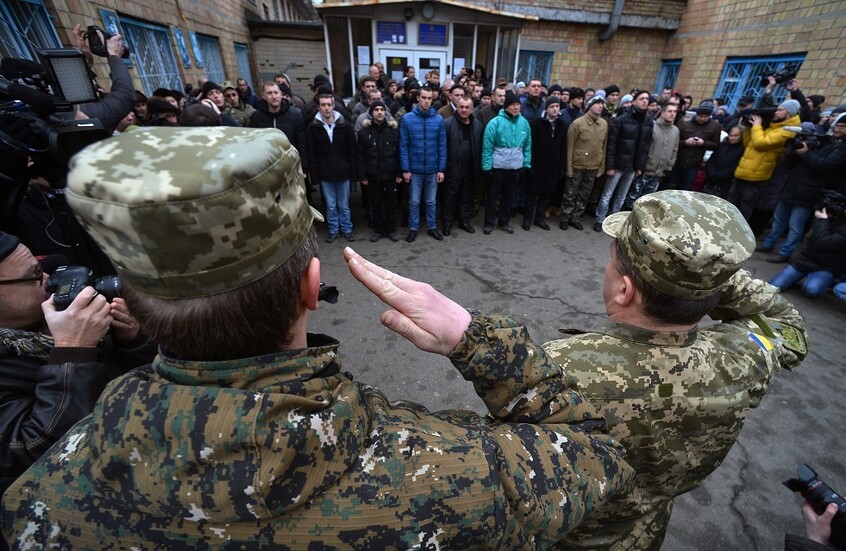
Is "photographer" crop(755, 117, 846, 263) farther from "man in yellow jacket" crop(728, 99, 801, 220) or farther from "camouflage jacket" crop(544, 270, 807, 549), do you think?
"camouflage jacket" crop(544, 270, 807, 549)

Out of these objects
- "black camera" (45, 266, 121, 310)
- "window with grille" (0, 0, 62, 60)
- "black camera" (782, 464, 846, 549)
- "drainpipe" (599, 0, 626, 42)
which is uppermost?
"drainpipe" (599, 0, 626, 42)

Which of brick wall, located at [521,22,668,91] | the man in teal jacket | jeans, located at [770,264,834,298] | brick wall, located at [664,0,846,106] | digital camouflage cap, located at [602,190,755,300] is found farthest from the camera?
brick wall, located at [521,22,668,91]

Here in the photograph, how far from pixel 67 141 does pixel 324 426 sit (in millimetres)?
2163

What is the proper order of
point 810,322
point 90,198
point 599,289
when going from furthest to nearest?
point 599,289 → point 810,322 → point 90,198

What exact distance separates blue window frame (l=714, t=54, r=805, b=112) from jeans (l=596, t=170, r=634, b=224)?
7167 mm

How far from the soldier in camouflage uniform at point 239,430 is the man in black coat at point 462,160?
5.08 meters

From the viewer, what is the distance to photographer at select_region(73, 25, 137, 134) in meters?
2.82

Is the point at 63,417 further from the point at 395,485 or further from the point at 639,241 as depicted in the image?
the point at 639,241

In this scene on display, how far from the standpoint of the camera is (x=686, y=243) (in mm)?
1104

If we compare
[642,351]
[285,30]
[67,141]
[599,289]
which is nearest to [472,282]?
[599,289]

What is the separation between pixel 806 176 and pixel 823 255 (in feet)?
4.03

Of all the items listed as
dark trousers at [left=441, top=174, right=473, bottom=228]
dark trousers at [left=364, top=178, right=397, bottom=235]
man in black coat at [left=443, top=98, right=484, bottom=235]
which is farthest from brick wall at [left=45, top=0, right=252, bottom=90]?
dark trousers at [left=441, top=174, right=473, bottom=228]

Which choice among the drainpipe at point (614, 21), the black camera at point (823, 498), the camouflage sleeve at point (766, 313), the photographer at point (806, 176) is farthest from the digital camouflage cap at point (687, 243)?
the drainpipe at point (614, 21)

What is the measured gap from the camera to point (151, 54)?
724 cm
